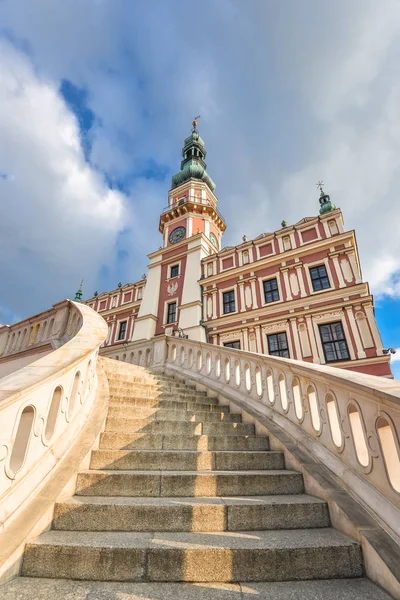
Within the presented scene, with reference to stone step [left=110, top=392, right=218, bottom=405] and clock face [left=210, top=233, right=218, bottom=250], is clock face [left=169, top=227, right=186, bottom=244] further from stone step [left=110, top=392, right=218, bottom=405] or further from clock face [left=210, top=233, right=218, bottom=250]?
stone step [left=110, top=392, right=218, bottom=405]

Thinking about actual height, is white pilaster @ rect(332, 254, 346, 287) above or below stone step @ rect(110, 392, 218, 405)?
above

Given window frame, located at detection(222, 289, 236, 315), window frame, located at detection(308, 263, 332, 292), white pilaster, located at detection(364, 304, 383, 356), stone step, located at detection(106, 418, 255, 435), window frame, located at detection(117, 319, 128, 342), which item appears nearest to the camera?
stone step, located at detection(106, 418, 255, 435)

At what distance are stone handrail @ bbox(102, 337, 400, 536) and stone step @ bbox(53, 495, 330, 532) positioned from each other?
1.62ft

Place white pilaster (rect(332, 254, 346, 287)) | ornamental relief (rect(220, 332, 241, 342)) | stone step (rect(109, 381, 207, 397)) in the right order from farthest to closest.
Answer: ornamental relief (rect(220, 332, 241, 342)) < white pilaster (rect(332, 254, 346, 287)) < stone step (rect(109, 381, 207, 397))

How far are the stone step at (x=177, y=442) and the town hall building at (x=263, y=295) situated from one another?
628 cm

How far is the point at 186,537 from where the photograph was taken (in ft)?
6.66

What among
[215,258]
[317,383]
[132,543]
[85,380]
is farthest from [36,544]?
[215,258]

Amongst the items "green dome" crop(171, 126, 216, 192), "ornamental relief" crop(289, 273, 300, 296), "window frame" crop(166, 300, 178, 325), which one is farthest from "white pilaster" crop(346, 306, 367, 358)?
"green dome" crop(171, 126, 216, 192)

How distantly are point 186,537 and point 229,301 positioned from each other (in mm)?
15621

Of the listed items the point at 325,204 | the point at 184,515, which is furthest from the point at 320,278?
the point at 184,515

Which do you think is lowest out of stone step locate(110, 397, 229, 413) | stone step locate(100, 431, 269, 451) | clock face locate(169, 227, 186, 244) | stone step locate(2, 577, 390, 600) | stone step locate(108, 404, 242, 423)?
stone step locate(2, 577, 390, 600)

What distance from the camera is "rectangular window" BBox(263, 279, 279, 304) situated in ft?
51.8

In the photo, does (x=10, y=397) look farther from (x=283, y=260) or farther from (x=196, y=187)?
(x=196, y=187)

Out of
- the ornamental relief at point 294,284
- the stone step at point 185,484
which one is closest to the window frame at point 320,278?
the ornamental relief at point 294,284
